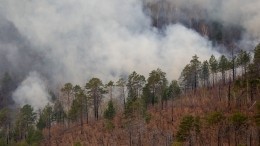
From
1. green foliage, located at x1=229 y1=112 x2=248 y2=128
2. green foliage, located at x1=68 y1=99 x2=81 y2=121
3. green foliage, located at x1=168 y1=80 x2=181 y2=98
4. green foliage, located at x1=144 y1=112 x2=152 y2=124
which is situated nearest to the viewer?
green foliage, located at x1=229 y1=112 x2=248 y2=128

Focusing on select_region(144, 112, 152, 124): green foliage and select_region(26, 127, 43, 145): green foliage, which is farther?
select_region(144, 112, 152, 124): green foliage

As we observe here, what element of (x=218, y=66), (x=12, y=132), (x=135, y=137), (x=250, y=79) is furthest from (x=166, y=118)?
(x=12, y=132)

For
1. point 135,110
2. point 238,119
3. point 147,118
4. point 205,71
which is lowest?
point 147,118

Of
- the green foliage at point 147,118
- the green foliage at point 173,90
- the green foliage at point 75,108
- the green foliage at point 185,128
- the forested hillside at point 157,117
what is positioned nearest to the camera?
the green foliage at point 185,128

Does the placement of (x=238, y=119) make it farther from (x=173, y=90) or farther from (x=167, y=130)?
(x=173, y=90)

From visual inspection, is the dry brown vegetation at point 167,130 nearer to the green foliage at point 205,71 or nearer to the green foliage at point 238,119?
the green foliage at point 238,119

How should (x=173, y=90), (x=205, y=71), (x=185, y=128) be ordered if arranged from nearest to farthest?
1. (x=185, y=128)
2. (x=173, y=90)
3. (x=205, y=71)

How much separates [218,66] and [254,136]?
146 ft

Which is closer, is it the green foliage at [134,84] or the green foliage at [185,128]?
the green foliage at [185,128]

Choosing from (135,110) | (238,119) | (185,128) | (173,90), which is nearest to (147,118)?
(135,110)

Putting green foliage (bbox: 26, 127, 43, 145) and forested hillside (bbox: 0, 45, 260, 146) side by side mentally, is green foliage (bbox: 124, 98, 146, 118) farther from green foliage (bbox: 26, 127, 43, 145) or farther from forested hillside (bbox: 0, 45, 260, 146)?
green foliage (bbox: 26, 127, 43, 145)

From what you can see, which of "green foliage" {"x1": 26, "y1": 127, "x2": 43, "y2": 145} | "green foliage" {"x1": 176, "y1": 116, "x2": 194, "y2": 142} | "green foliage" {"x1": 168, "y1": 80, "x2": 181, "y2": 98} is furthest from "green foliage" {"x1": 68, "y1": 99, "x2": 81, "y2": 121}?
"green foliage" {"x1": 176, "y1": 116, "x2": 194, "y2": 142}

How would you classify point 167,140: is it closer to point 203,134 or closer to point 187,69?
point 203,134

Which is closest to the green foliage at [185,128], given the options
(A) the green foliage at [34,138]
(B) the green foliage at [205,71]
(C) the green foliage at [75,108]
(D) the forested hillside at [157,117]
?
(D) the forested hillside at [157,117]
